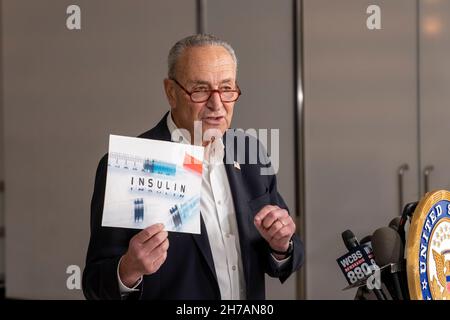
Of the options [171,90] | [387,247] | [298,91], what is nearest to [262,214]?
[387,247]

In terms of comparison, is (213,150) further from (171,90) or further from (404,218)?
(404,218)

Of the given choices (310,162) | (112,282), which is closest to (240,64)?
(310,162)

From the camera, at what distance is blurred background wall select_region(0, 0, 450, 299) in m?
2.76

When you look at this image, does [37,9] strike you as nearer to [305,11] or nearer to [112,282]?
[305,11]

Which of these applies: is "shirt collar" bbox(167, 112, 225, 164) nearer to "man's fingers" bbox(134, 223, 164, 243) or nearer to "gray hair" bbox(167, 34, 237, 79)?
"gray hair" bbox(167, 34, 237, 79)

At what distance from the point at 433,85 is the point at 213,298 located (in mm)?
1873

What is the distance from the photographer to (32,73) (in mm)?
2959

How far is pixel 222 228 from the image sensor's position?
53.3 inches

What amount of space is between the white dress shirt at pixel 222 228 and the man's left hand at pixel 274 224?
0.10 metres

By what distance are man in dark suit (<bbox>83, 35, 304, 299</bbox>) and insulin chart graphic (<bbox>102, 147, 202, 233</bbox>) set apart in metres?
0.16

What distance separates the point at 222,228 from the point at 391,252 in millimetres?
395

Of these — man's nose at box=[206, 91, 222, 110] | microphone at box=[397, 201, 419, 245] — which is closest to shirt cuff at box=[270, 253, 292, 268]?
microphone at box=[397, 201, 419, 245]

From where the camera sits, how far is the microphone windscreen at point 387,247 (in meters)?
1.15

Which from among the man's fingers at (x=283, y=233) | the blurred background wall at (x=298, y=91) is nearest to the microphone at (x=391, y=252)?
the man's fingers at (x=283, y=233)
